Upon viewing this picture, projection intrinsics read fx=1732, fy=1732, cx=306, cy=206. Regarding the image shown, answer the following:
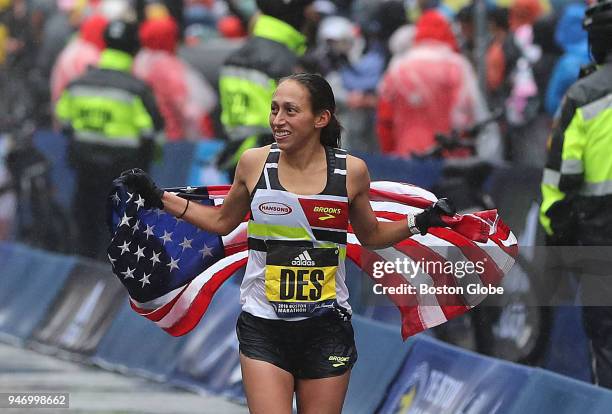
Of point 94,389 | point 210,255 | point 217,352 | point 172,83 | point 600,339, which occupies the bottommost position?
point 94,389

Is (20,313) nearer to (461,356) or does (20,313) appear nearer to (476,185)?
(476,185)

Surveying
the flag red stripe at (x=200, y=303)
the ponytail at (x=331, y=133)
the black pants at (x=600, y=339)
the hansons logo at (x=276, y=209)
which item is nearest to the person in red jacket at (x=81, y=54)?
the black pants at (x=600, y=339)

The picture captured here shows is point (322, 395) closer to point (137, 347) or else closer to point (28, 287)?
point (137, 347)

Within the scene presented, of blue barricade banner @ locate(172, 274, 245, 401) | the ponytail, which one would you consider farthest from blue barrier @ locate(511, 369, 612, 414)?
blue barricade banner @ locate(172, 274, 245, 401)

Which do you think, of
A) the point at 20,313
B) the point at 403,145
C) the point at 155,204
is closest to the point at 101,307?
the point at 20,313

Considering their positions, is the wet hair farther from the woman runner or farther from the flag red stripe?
the flag red stripe

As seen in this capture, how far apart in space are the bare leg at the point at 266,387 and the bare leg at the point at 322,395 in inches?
3.3

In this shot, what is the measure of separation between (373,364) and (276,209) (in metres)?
3.17

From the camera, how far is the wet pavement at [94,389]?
1110cm

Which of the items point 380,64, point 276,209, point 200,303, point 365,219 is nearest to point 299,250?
point 276,209

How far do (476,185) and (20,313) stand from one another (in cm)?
482

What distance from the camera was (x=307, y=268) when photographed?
7273 mm

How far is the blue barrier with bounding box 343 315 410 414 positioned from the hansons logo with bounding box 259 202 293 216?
2.82 meters

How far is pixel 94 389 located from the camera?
1195 centimetres
